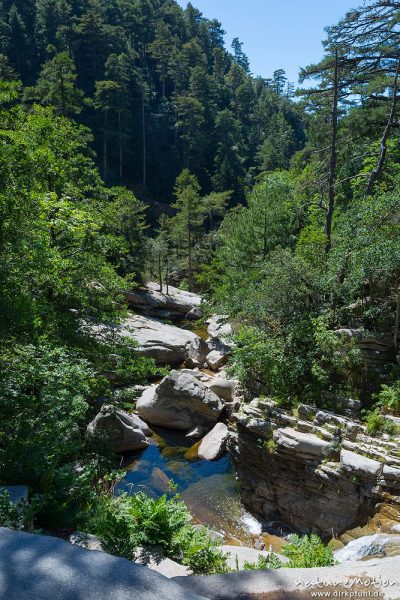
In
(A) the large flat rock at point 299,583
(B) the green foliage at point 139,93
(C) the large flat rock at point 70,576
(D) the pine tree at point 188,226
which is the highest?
(B) the green foliage at point 139,93

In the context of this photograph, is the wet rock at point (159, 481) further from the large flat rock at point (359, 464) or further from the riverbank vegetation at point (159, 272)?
the large flat rock at point (359, 464)

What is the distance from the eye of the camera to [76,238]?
10.9 metres

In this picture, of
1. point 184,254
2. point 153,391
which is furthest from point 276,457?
point 184,254

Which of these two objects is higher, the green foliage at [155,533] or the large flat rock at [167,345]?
the green foliage at [155,533]

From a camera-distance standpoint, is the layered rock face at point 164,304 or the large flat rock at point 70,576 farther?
the layered rock face at point 164,304

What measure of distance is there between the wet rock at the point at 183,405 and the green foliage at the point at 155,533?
378 inches

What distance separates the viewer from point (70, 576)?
101 inches

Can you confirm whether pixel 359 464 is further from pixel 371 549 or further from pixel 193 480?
pixel 193 480

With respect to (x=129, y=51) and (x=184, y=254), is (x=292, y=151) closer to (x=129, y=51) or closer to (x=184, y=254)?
(x=129, y=51)

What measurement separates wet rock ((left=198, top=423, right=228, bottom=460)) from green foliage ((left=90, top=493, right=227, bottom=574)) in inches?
334

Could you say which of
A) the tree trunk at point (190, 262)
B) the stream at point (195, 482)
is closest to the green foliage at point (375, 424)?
the stream at point (195, 482)

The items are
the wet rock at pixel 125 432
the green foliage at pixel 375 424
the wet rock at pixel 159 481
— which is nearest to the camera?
the green foliage at pixel 375 424

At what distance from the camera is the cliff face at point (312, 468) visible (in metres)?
8.84

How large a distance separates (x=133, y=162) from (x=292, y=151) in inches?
974
